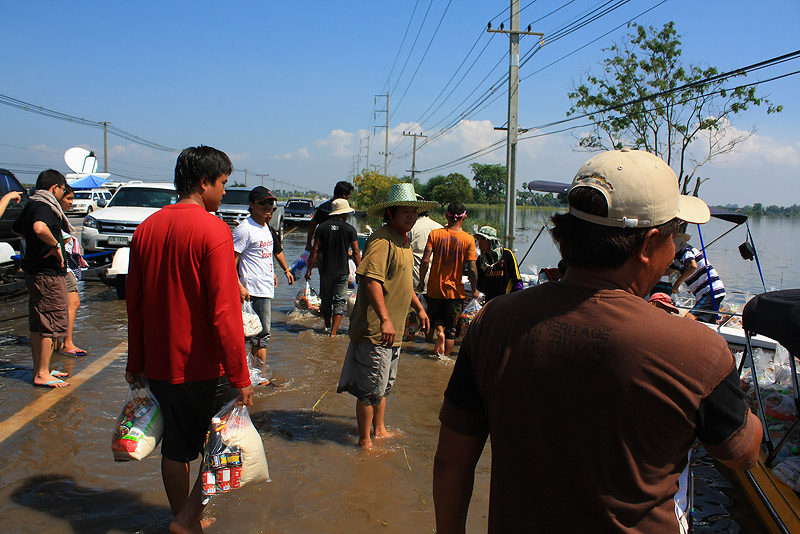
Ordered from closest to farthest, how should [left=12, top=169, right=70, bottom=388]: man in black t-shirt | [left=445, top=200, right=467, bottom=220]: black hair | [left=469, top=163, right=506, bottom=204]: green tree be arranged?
[left=12, top=169, right=70, bottom=388]: man in black t-shirt < [left=445, top=200, right=467, bottom=220]: black hair < [left=469, top=163, right=506, bottom=204]: green tree

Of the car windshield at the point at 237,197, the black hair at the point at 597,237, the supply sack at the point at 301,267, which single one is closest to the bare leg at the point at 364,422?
the black hair at the point at 597,237

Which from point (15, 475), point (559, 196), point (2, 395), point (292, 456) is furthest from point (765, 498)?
point (2, 395)

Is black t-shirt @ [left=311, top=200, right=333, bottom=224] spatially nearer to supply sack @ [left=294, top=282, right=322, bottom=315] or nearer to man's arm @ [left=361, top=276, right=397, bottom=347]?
supply sack @ [left=294, top=282, right=322, bottom=315]

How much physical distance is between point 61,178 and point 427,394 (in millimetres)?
4366

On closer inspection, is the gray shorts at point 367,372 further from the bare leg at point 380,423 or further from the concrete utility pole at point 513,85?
the concrete utility pole at point 513,85

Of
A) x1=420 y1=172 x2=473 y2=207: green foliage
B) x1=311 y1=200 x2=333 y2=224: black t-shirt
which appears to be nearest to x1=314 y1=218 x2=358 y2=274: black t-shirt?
x1=311 y1=200 x2=333 y2=224: black t-shirt

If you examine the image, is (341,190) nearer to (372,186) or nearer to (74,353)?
(74,353)

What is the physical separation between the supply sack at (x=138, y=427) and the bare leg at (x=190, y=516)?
318 mm

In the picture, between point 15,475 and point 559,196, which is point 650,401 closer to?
point 15,475

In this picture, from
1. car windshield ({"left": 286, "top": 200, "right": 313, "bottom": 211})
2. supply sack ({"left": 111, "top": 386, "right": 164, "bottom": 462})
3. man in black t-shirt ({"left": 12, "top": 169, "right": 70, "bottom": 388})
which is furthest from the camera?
car windshield ({"left": 286, "top": 200, "right": 313, "bottom": 211})

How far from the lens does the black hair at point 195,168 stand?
296 centimetres

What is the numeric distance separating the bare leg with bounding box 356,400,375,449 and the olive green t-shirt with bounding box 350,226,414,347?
1.73ft

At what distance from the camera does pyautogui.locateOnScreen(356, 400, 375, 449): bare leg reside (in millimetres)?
4277

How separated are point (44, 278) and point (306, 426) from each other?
2973 millimetres
